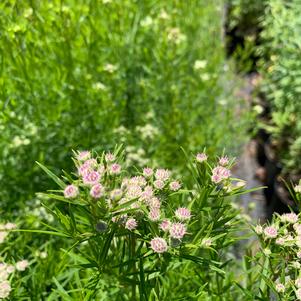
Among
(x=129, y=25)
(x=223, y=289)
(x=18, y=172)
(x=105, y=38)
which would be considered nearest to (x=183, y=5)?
(x=129, y=25)

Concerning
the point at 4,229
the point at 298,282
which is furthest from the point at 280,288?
the point at 4,229

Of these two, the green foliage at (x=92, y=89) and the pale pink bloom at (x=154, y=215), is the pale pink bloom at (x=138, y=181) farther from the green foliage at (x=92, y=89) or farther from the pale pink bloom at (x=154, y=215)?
the green foliage at (x=92, y=89)

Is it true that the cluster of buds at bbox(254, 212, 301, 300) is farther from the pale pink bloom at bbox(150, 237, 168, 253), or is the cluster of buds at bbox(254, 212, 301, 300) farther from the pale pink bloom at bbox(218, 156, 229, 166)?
the pale pink bloom at bbox(150, 237, 168, 253)

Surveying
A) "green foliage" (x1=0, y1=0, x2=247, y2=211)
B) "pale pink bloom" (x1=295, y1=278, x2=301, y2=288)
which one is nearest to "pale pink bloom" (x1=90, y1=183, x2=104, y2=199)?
"pale pink bloom" (x1=295, y1=278, x2=301, y2=288)

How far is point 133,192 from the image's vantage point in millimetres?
1351

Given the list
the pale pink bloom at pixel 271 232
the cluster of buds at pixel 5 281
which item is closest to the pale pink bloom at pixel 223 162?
the pale pink bloom at pixel 271 232

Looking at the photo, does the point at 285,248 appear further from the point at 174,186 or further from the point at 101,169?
the point at 101,169

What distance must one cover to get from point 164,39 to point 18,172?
1.30 m

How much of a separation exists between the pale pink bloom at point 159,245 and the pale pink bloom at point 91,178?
0.83 ft

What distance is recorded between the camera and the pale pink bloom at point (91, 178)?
1262 millimetres

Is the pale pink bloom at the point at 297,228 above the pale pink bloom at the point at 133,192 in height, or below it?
below

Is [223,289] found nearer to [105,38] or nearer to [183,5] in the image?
[105,38]

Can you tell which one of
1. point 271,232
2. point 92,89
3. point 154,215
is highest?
point 92,89

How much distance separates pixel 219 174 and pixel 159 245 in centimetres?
30
